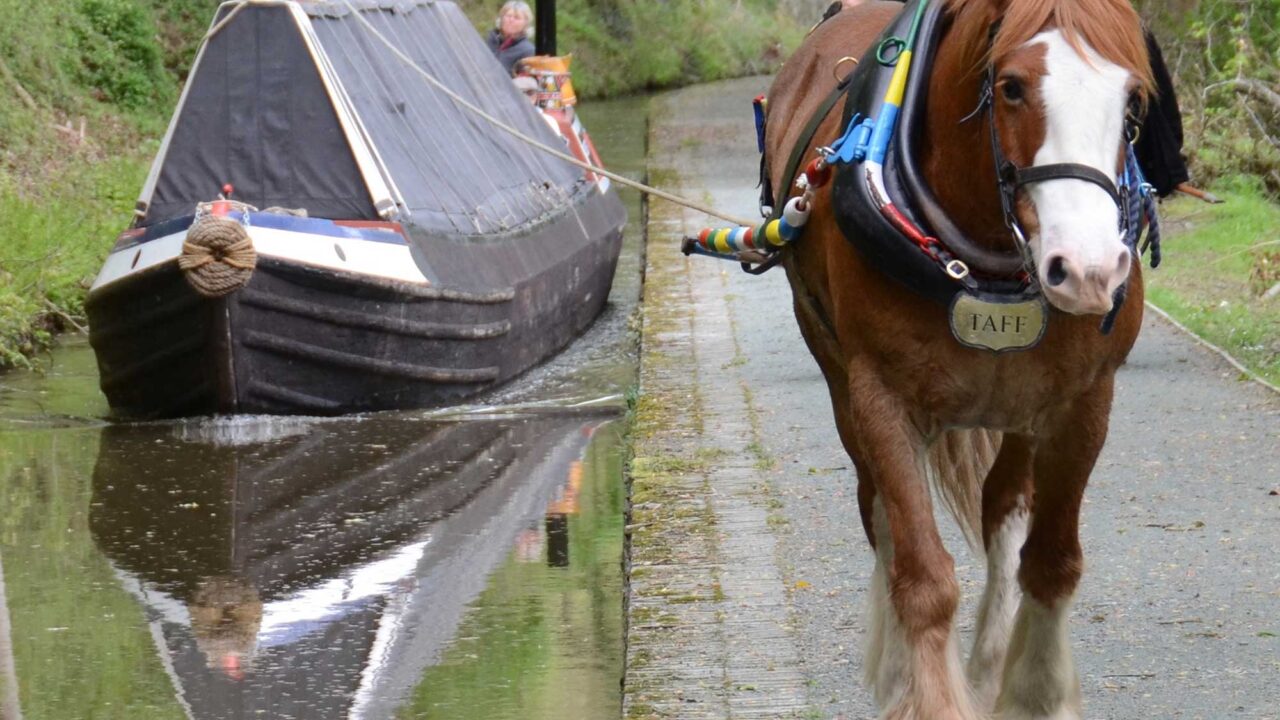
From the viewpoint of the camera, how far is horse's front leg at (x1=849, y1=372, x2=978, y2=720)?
13.9 ft

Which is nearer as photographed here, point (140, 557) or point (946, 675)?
point (946, 675)

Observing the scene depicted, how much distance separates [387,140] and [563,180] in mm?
3178

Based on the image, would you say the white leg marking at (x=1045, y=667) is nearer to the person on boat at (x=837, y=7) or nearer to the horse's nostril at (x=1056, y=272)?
the horse's nostril at (x=1056, y=272)

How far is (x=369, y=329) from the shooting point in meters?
11.0

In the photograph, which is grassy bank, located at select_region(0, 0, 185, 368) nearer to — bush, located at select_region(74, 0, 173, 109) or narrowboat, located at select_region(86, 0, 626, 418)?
bush, located at select_region(74, 0, 173, 109)

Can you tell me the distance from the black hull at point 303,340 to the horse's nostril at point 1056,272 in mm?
7421

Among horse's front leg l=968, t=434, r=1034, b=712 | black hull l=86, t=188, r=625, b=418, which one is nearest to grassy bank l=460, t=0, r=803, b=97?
black hull l=86, t=188, r=625, b=418

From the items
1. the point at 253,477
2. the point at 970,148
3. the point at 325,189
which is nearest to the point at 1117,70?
the point at 970,148

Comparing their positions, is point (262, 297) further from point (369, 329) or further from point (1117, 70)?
point (1117, 70)

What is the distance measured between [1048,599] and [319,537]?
4.40 m

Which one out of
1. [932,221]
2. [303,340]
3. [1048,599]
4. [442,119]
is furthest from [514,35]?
[932,221]

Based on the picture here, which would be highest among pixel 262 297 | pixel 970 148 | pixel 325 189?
pixel 325 189

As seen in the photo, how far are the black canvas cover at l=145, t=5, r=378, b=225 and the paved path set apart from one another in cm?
219

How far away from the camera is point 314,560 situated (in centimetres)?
805
